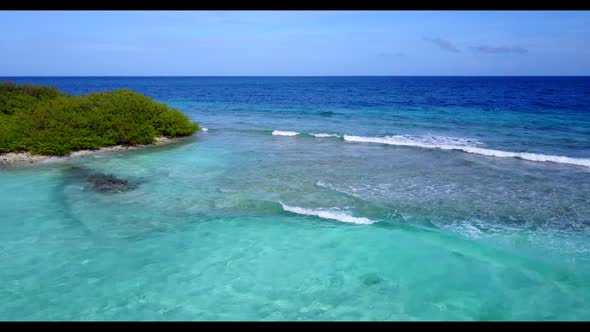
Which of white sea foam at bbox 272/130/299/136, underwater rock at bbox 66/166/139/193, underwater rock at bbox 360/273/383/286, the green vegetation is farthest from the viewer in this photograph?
white sea foam at bbox 272/130/299/136

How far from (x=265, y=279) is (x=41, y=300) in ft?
17.0

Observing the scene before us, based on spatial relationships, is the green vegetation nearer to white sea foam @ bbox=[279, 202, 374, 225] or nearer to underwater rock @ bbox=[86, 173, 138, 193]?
underwater rock @ bbox=[86, 173, 138, 193]

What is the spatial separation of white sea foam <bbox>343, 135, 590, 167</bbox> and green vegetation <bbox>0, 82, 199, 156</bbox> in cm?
1401

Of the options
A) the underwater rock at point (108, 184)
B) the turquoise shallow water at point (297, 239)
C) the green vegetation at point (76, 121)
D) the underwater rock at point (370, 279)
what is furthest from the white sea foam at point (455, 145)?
the underwater rock at point (370, 279)

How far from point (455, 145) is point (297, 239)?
19.2 meters

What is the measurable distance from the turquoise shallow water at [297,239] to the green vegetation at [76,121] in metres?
2.07

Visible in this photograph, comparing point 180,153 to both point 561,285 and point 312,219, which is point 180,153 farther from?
point 561,285

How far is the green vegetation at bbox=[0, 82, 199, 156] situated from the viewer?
917 inches

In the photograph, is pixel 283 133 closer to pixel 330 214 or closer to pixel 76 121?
pixel 76 121

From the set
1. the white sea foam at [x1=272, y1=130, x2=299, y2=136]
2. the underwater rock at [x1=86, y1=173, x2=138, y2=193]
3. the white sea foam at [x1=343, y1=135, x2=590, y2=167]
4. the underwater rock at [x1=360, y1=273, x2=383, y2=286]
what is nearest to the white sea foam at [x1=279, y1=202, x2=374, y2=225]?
the underwater rock at [x1=360, y1=273, x2=383, y2=286]

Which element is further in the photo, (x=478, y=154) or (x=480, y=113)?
(x=480, y=113)

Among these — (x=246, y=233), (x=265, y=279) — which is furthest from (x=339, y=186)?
(x=265, y=279)

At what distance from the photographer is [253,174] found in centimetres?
2056

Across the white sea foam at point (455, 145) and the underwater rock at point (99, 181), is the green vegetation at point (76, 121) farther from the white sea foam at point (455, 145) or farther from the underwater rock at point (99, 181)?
the white sea foam at point (455, 145)
